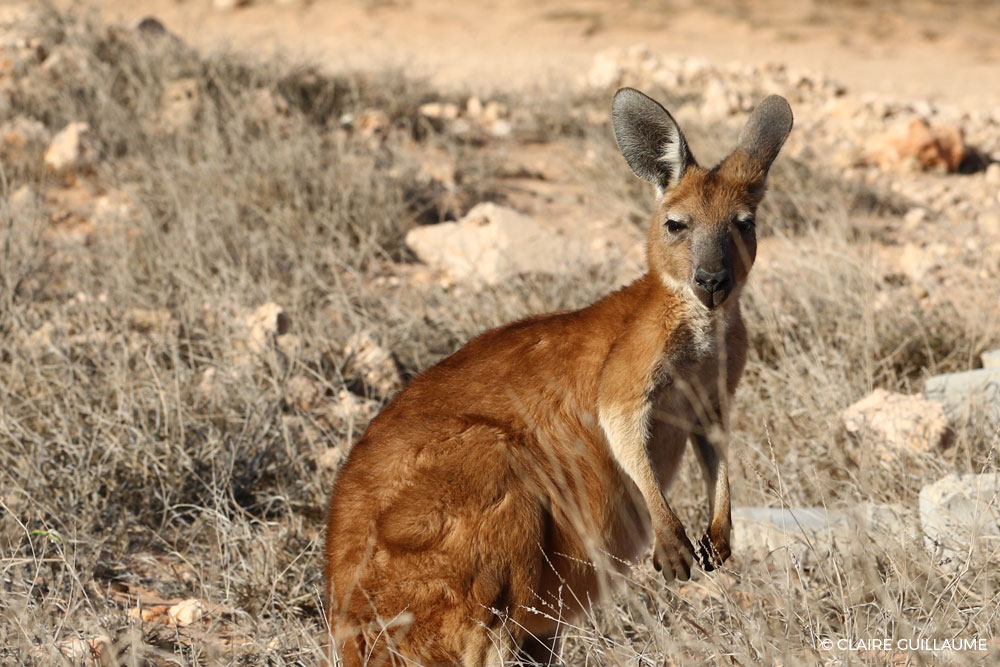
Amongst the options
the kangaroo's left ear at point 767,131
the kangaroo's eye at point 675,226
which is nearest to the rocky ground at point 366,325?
the kangaroo's eye at point 675,226

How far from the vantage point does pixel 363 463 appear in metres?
3.00

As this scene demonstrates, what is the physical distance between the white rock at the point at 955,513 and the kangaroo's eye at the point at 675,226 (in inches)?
46.5

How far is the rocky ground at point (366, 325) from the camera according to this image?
313 cm

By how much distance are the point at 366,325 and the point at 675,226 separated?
2177 millimetres

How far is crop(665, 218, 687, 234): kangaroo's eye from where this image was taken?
332cm

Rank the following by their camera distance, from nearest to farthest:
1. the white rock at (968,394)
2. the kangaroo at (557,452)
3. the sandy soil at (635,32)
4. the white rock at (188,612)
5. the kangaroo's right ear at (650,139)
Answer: the kangaroo at (557,452)
the kangaroo's right ear at (650,139)
the white rock at (188,612)
the white rock at (968,394)
the sandy soil at (635,32)

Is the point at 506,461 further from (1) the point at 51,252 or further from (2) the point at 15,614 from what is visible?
(1) the point at 51,252

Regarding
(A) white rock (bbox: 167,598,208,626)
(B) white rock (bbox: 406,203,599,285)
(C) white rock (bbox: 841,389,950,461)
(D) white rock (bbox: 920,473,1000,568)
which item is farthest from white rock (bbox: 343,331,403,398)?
(D) white rock (bbox: 920,473,1000,568)

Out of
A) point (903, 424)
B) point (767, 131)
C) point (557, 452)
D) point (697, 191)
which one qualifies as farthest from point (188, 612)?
point (903, 424)

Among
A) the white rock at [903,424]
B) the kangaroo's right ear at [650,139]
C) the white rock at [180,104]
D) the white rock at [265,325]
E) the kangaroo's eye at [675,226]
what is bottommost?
the white rock at [265,325]

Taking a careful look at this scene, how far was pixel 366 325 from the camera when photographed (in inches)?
201

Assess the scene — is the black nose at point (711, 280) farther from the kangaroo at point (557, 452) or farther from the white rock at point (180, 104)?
the white rock at point (180, 104)

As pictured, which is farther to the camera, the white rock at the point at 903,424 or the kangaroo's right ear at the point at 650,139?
the white rock at the point at 903,424

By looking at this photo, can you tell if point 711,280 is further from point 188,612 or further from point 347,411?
point 188,612
